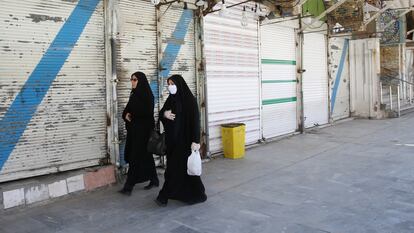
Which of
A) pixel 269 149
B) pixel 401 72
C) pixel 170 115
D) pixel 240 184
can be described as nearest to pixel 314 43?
pixel 269 149

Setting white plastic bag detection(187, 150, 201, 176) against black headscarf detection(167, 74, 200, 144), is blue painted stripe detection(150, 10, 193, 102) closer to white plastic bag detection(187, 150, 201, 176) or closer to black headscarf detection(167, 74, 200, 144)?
black headscarf detection(167, 74, 200, 144)

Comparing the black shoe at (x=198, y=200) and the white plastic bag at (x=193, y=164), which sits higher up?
the white plastic bag at (x=193, y=164)

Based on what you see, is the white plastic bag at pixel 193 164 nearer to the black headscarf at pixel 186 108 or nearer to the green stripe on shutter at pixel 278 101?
the black headscarf at pixel 186 108

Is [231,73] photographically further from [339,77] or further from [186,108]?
[339,77]

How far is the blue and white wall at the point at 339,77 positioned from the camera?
12.6 m

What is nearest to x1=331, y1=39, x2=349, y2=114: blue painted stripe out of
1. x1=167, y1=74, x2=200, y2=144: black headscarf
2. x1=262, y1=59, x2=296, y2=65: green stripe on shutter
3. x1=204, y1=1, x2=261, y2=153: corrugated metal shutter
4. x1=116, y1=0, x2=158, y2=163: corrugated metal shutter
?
x1=262, y1=59, x2=296, y2=65: green stripe on shutter

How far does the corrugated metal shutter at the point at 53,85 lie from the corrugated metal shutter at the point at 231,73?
247cm

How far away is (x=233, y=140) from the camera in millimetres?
7590

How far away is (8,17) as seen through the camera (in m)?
4.96

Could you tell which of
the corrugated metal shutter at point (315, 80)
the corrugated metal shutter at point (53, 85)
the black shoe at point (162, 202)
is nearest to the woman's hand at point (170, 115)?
the black shoe at point (162, 202)

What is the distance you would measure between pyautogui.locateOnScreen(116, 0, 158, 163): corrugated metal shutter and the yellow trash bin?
1.60 metres

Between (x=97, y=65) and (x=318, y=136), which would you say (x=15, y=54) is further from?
(x=318, y=136)

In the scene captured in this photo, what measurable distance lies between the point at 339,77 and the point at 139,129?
9.42 meters

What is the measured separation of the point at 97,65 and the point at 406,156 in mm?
5575
